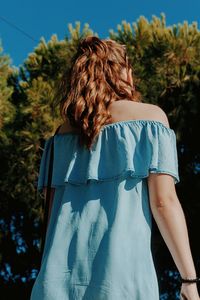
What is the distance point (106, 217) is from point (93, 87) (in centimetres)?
39

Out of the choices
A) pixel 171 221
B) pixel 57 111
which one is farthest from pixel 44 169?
pixel 57 111

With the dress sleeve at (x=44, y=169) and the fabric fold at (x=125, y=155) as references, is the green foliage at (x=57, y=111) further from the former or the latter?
the fabric fold at (x=125, y=155)

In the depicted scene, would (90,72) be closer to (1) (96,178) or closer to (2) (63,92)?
(2) (63,92)

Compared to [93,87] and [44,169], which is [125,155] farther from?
[44,169]

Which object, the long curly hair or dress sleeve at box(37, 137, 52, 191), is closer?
the long curly hair

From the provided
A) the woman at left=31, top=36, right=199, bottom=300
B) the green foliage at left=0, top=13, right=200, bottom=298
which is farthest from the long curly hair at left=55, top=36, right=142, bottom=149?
the green foliage at left=0, top=13, right=200, bottom=298

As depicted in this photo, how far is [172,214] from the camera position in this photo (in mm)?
1584

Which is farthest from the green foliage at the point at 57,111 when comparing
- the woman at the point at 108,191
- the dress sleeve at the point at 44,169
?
the woman at the point at 108,191

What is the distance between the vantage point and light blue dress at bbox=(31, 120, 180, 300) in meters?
1.50

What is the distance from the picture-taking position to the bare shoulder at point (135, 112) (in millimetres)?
1694

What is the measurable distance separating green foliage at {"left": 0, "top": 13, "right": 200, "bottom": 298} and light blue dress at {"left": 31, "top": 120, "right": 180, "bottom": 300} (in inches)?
199

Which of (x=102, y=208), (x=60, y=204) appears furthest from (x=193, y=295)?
(x=60, y=204)

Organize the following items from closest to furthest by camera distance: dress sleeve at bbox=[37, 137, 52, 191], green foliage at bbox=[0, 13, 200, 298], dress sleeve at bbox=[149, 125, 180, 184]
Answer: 1. dress sleeve at bbox=[149, 125, 180, 184]
2. dress sleeve at bbox=[37, 137, 52, 191]
3. green foliage at bbox=[0, 13, 200, 298]

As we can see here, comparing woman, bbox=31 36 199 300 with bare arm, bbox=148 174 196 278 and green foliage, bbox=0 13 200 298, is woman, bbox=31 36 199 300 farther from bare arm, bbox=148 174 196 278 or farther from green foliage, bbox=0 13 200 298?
green foliage, bbox=0 13 200 298
